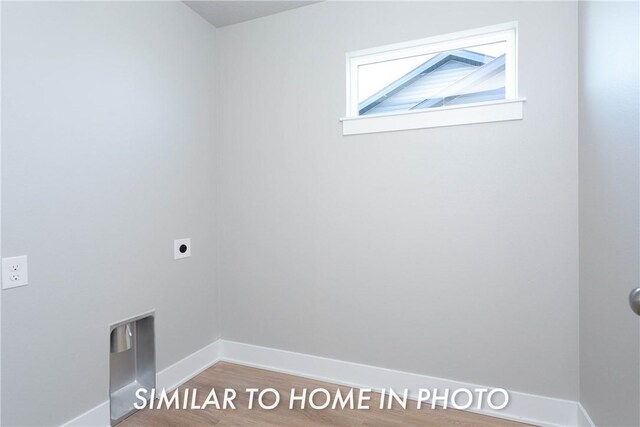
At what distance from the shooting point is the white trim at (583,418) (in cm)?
166

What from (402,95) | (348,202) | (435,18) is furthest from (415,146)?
(435,18)

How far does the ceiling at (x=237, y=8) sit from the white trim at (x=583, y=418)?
282 cm

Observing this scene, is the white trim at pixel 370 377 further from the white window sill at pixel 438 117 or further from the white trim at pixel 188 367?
the white window sill at pixel 438 117

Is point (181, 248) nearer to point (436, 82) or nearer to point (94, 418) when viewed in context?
point (94, 418)

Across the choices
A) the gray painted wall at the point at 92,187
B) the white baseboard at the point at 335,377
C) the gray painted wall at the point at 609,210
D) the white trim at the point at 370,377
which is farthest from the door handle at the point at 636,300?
the gray painted wall at the point at 92,187

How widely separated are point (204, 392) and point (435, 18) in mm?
2668

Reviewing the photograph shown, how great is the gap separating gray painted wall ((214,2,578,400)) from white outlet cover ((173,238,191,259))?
0.31 m

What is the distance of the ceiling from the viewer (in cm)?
238

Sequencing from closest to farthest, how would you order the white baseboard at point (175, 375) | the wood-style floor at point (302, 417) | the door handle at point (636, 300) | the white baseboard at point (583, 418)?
the door handle at point (636, 300), the white baseboard at point (583, 418), the white baseboard at point (175, 375), the wood-style floor at point (302, 417)

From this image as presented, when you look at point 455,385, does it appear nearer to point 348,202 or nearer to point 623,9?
point 348,202

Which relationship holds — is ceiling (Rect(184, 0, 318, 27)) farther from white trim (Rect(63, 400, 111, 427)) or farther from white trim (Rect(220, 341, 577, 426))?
white trim (Rect(63, 400, 111, 427))

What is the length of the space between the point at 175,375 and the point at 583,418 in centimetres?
231

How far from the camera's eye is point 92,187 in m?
1.81

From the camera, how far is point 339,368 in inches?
91.8
